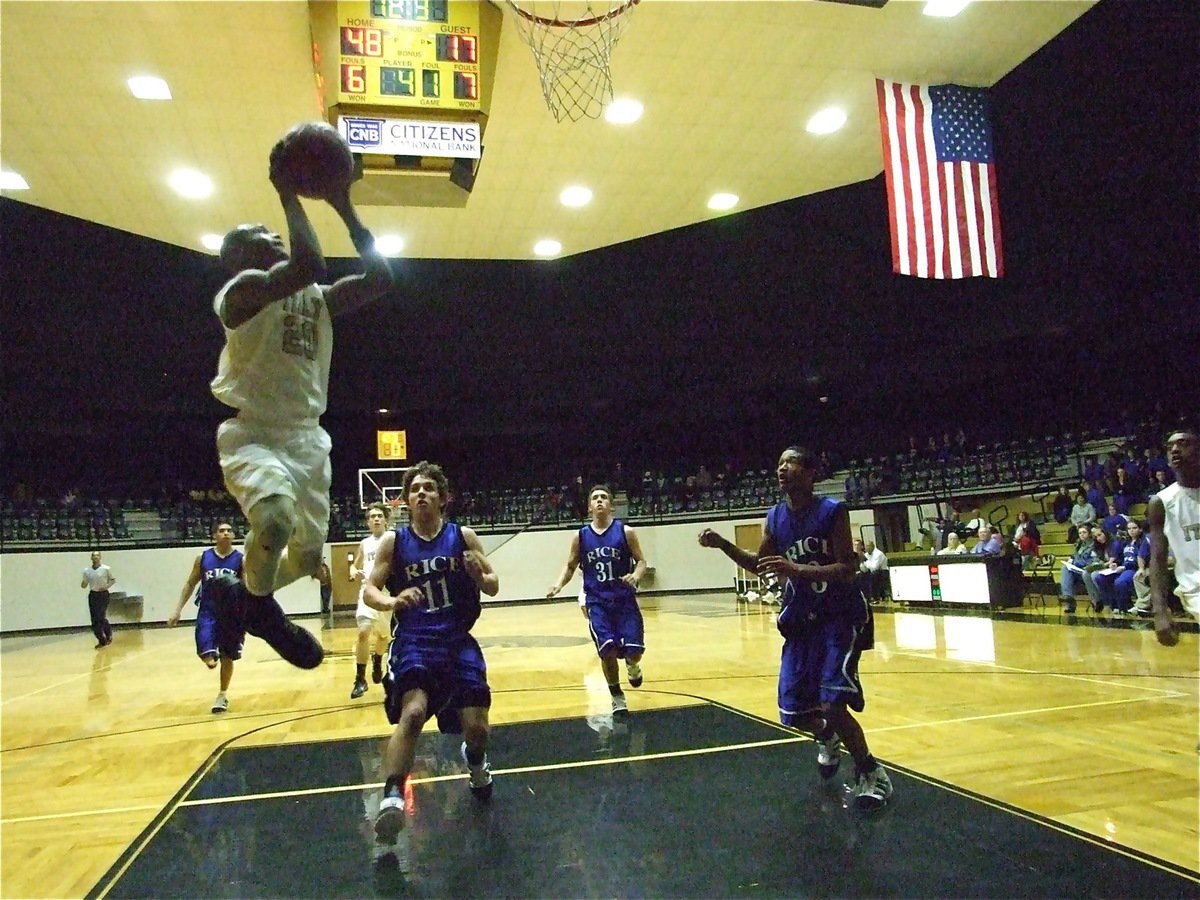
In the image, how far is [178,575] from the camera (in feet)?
63.5

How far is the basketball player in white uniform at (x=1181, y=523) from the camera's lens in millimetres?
4328

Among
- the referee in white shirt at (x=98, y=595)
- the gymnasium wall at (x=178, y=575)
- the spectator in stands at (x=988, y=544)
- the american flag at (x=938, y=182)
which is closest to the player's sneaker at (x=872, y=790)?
the american flag at (x=938, y=182)

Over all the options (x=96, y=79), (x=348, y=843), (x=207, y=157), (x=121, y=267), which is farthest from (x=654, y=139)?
(x=121, y=267)

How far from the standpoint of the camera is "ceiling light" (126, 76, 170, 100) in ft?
21.7

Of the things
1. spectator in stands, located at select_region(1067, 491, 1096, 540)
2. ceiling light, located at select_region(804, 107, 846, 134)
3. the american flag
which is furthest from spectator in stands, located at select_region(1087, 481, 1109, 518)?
ceiling light, located at select_region(804, 107, 846, 134)

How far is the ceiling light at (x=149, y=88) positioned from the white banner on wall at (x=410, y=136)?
1896mm

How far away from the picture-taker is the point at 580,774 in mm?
4438

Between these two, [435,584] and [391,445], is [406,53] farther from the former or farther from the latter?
[391,445]

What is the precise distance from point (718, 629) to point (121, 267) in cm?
1091

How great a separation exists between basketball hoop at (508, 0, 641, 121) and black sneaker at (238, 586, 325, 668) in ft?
15.1

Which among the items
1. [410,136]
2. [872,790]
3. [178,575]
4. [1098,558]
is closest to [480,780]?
[872,790]

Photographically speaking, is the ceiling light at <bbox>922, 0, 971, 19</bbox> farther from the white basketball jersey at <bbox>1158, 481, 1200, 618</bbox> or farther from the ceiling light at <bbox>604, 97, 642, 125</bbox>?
the white basketball jersey at <bbox>1158, 481, 1200, 618</bbox>

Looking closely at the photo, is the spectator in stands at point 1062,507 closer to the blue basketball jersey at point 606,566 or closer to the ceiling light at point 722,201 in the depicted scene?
the ceiling light at point 722,201

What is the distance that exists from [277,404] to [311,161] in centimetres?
76
